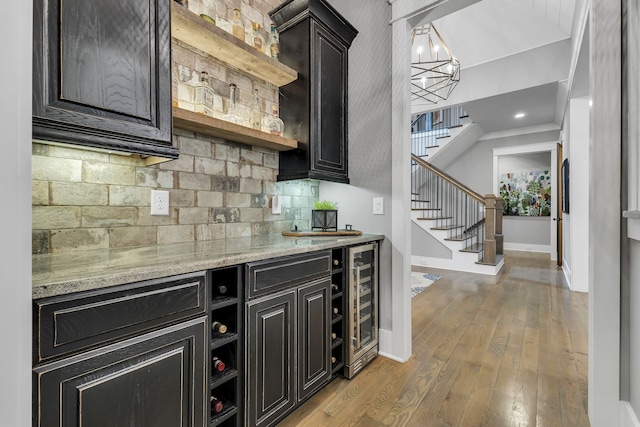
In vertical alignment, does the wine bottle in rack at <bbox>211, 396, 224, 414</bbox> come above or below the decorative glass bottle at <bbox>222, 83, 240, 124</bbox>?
below

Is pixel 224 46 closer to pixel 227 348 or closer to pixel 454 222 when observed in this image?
pixel 227 348

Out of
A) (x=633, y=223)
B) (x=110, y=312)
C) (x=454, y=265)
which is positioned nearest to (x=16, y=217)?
(x=110, y=312)

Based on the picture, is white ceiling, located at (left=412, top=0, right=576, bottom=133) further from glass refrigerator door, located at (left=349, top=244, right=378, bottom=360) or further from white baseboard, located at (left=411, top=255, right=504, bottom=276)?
glass refrigerator door, located at (left=349, top=244, right=378, bottom=360)

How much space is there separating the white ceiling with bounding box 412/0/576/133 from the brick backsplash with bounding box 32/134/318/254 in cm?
358

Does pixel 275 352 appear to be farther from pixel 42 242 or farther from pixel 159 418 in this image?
pixel 42 242

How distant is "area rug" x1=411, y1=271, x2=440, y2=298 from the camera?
3.98 meters

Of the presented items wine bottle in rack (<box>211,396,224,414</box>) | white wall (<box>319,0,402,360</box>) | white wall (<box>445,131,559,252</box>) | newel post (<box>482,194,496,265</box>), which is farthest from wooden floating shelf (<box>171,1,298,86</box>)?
white wall (<box>445,131,559,252</box>)

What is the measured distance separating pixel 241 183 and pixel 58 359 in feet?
4.41

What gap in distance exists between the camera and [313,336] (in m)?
1.62

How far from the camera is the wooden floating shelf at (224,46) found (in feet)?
4.74

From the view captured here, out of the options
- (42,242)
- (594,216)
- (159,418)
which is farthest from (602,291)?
(42,242)

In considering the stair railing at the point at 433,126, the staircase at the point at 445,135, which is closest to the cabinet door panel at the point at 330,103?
the staircase at the point at 445,135

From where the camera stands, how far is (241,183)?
6.44ft

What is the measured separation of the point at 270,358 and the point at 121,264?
77cm
